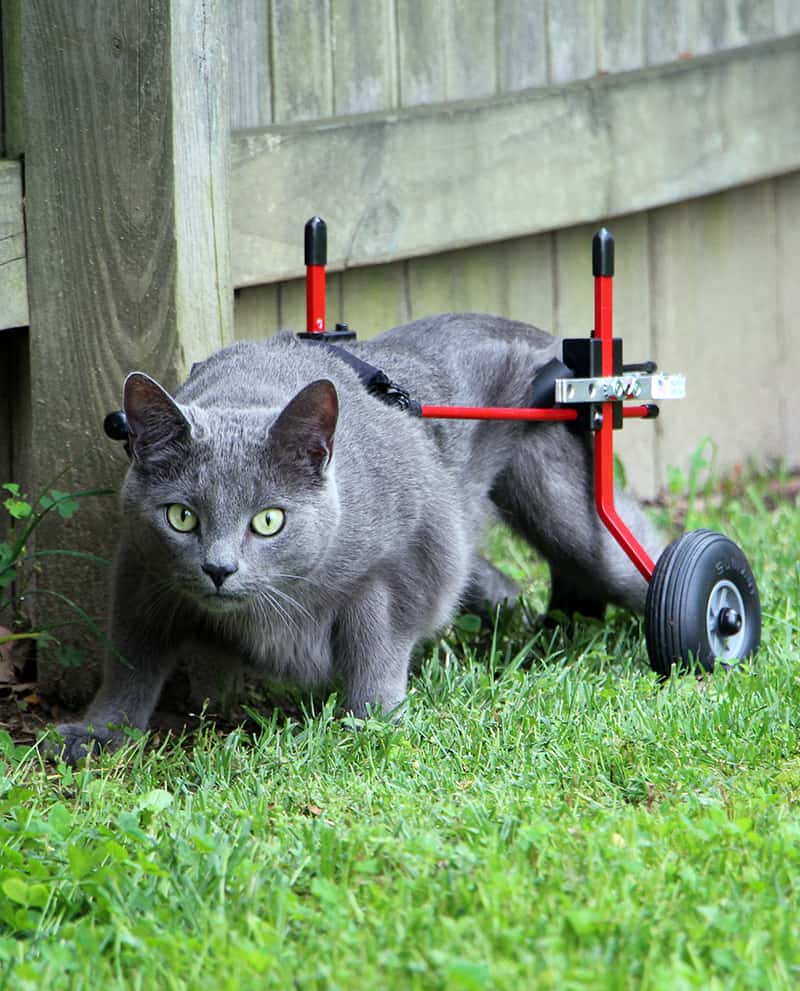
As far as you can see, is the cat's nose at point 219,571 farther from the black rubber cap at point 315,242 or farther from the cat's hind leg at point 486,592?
the cat's hind leg at point 486,592

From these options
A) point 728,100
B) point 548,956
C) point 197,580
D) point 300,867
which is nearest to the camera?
point 548,956

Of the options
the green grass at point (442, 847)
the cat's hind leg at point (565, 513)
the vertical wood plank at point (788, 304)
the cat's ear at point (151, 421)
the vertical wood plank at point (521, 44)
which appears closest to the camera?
the green grass at point (442, 847)

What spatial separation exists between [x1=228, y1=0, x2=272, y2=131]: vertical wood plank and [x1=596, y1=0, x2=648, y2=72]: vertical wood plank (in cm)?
134

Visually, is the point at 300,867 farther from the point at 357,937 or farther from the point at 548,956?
the point at 548,956

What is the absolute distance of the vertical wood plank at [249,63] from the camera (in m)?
3.52

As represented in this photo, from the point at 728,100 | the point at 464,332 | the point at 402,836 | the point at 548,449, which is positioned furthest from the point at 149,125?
the point at 728,100

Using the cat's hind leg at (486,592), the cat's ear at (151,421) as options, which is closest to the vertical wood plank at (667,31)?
the cat's hind leg at (486,592)

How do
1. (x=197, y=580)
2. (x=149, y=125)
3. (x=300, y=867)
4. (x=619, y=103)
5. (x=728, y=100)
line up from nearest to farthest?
(x=300, y=867)
(x=197, y=580)
(x=149, y=125)
(x=619, y=103)
(x=728, y=100)

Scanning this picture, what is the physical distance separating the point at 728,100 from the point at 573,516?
2.07m

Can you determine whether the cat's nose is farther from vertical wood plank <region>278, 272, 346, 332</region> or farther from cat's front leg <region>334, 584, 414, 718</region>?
vertical wood plank <region>278, 272, 346, 332</region>

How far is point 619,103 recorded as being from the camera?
4.45 metres

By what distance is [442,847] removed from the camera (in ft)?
7.02

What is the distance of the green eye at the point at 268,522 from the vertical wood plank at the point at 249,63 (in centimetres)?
129

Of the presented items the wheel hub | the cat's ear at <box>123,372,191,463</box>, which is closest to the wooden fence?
the cat's ear at <box>123,372,191,463</box>
